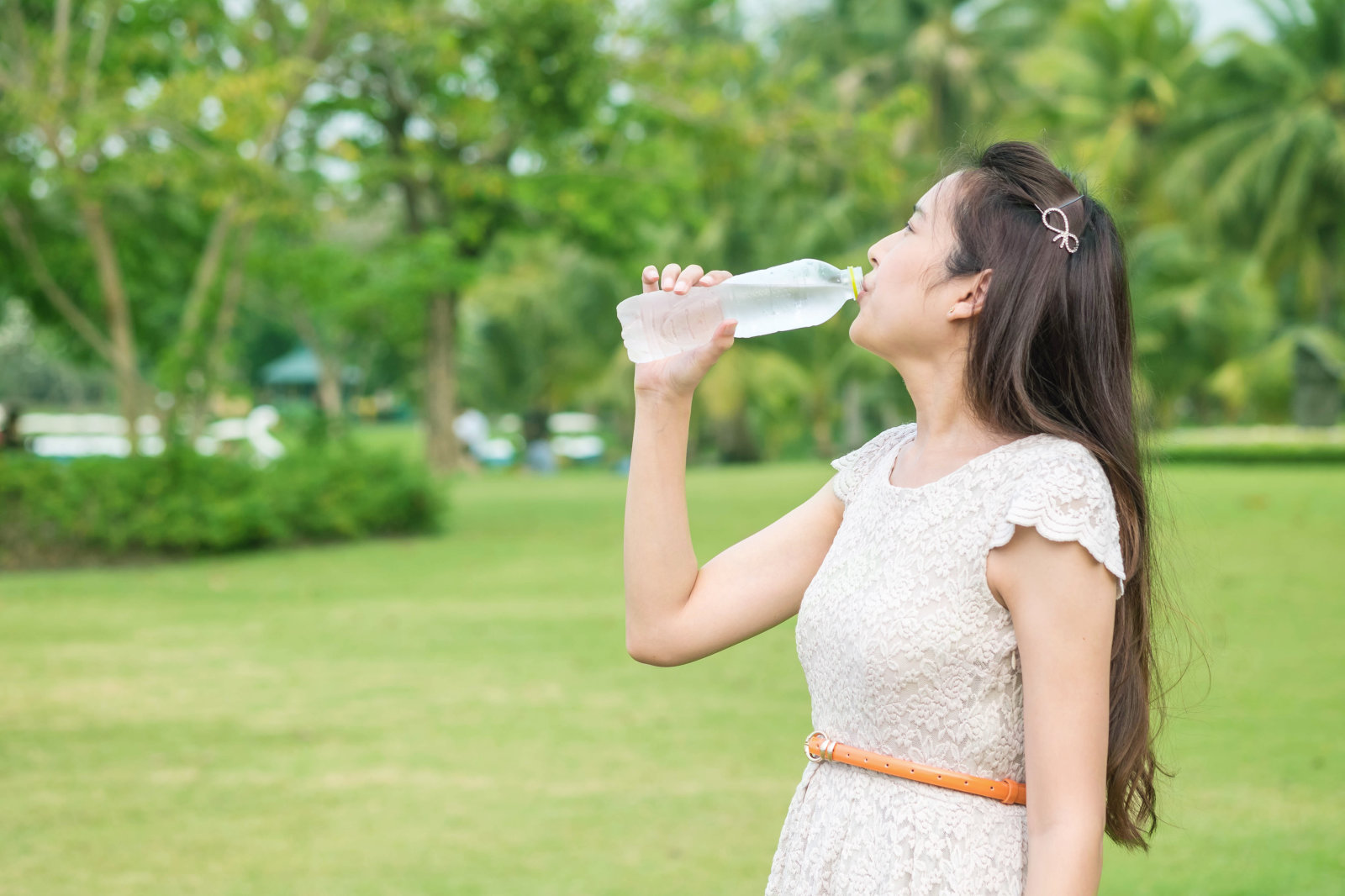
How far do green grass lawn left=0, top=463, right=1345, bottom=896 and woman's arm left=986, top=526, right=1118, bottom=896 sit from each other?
0.62 meters

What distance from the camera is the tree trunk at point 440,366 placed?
27.2 meters

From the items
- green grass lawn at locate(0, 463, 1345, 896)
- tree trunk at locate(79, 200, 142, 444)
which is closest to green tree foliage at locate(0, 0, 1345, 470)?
tree trunk at locate(79, 200, 142, 444)

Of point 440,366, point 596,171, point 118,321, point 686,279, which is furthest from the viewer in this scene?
point 440,366

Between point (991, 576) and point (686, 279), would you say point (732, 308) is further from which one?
point (991, 576)

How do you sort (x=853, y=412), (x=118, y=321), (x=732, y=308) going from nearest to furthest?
1. (x=732, y=308)
2. (x=118, y=321)
3. (x=853, y=412)

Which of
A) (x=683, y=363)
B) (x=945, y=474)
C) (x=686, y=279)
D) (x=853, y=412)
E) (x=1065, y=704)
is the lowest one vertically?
(x=853, y=412)

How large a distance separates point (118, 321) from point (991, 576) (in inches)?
543

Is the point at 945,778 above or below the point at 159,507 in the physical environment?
above

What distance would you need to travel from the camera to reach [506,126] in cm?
2053

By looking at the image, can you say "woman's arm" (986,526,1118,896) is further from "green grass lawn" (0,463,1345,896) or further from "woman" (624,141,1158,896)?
"green grass lawn" (0,463,1345,896)

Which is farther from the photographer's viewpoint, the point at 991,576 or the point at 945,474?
the point at 945,474

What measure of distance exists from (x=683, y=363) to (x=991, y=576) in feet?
2.01

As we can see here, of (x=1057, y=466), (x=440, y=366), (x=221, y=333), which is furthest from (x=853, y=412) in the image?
(x=1057, y=466)

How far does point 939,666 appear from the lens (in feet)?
5.58
